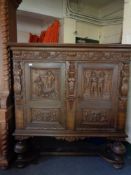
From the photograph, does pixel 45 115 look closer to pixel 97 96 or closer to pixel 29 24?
pixel 97 96

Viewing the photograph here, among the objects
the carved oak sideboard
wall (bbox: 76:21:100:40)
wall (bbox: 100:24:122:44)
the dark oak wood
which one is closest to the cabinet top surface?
the carved oak sideboard

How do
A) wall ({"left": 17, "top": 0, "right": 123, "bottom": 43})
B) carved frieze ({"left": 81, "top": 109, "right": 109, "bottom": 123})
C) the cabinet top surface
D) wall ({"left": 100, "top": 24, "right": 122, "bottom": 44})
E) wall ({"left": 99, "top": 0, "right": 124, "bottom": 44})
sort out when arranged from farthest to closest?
wall ({"left": 100, "top": 24, "right": 122, "bottom": 44})
wall ({"left": 99, "top": 0, "right": 124, "bottom": 44})
wall ({"left": 17, "top": 0, "right": 123, "bottom": 43})
carved frieze ({"left": 81, "top": 109, "right": 109, "bottom": 123})
the cabinet top surface

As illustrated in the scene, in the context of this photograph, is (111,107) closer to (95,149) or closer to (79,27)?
(95,149)

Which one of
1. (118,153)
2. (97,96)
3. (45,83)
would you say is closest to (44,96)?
(45,83)

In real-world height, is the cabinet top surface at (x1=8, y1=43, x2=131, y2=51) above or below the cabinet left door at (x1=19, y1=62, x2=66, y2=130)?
above

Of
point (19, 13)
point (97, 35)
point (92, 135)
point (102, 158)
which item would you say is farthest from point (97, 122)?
point (97, 35)

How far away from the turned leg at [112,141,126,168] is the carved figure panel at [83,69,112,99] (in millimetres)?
570

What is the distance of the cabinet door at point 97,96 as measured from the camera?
6.23 ft

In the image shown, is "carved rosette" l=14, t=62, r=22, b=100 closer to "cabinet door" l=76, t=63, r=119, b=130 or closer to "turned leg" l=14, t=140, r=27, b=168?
"turned leg" l=14, t=140, r=27, b=168

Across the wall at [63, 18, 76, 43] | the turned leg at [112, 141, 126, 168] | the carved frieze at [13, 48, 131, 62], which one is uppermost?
the wall at [63, 18, 76, 43]

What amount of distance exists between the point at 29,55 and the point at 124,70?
102 cm

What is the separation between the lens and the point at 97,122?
1989mm

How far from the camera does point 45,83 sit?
6.36ft

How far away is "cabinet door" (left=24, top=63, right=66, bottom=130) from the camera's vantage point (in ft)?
6.24
